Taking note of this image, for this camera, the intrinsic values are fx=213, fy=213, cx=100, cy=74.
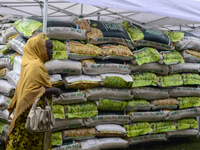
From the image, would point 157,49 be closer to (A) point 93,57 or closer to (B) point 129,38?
(B) point 129,38

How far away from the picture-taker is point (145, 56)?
12.0ft

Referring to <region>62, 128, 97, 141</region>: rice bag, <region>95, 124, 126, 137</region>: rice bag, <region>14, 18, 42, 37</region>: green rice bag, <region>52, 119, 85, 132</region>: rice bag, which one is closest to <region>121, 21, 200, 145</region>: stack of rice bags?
<region>95, 124, 126, 137</region>: rice bag

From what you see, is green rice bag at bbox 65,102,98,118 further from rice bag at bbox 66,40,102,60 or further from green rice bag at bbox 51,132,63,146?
rice bag at bbox 66,40,102,60

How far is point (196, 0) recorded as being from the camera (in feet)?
9.94

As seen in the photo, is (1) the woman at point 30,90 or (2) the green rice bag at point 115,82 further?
(2) the green rice bag at point 115,82

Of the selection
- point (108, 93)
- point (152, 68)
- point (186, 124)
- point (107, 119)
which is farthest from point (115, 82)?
point (186, 124)

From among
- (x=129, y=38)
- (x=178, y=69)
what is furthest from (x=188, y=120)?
(x=129, y=38)

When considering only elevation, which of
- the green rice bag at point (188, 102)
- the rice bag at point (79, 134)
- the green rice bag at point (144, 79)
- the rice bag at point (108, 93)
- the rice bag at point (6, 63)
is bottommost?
the rice bag at point (79, 134)

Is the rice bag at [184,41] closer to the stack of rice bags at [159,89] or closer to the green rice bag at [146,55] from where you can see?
the stack of rice bags at [159,89]

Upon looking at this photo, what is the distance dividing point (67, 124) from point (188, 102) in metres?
Result: 2.44

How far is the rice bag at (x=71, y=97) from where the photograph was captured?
3020 millimetres

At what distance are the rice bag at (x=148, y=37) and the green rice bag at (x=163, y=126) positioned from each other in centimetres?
138

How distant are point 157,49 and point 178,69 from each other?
22.0 inches

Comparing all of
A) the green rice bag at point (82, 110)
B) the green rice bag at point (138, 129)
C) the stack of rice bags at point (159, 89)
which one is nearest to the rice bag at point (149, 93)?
the stack of rice bags at point (159, 89)
